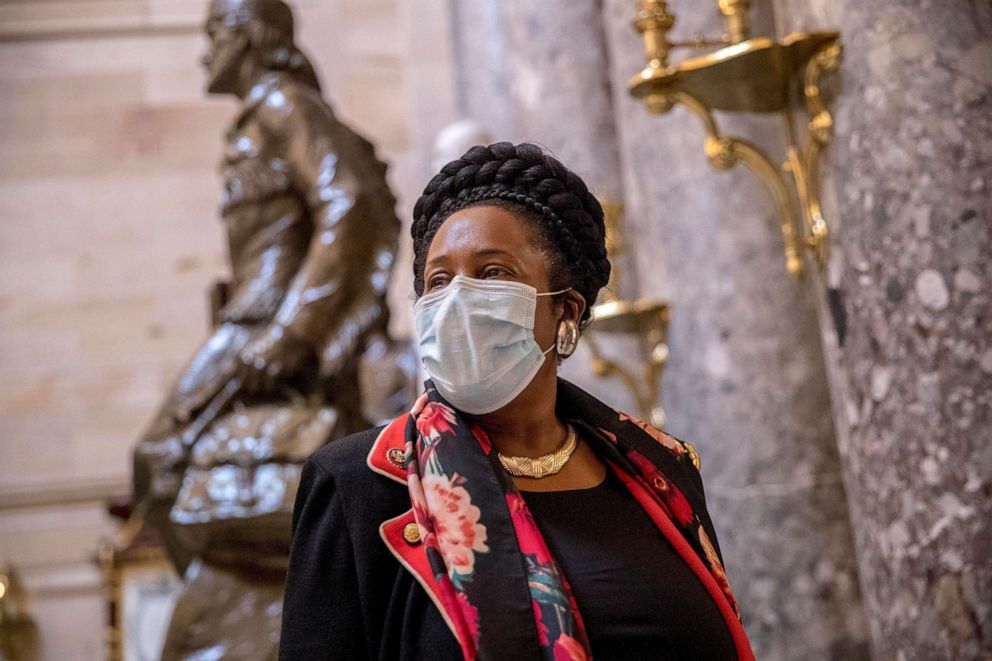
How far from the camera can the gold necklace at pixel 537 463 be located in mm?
1938

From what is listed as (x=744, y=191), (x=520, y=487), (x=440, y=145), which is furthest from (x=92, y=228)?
(x=520, y=487)

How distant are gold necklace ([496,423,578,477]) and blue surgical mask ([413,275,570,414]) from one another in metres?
0.08

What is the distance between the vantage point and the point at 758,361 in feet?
14.1

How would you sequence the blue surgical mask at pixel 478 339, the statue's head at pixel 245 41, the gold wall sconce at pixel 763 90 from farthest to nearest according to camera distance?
1. the statue's head at pixel 245 41
2. the gold wall sconce at pixel 763 90
3. the blue surgical mask at pixel 478 339

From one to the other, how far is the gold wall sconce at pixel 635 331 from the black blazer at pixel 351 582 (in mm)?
2667

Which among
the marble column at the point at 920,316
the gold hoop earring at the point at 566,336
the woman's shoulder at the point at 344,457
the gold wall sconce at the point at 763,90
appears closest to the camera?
the woman's shoulder at the point at 344,457

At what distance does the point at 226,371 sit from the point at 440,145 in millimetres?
1795

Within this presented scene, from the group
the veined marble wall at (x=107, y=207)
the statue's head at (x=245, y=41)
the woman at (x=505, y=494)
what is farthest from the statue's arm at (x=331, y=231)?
the veined marble wall at (x=107, y=207)

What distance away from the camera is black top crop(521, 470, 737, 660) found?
69.9 inches

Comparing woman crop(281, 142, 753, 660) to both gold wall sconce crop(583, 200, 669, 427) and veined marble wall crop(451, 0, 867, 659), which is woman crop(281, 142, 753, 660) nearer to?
veined marble wall crop(451, 0, 867, 659)

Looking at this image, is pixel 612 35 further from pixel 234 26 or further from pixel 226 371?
pixel 226 371

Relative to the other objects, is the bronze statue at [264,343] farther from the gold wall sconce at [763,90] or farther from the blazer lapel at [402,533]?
the blazer lapel at [402,533]

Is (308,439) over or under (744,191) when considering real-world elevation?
under

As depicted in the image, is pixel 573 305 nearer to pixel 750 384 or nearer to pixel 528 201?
pixel 528 201
